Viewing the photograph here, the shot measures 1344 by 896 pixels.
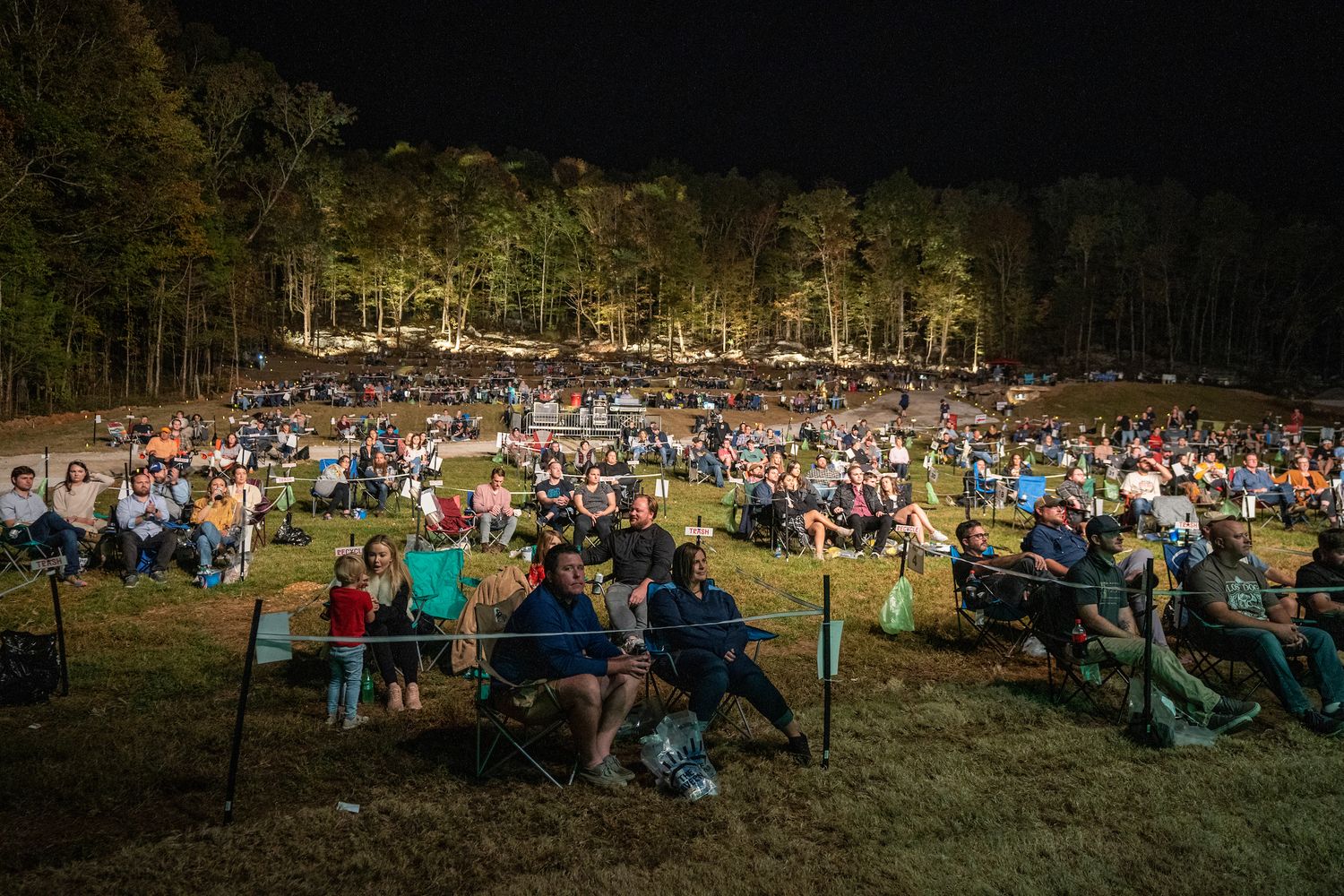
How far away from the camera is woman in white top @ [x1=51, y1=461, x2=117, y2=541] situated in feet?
26.3

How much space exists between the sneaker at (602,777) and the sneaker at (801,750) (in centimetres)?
93

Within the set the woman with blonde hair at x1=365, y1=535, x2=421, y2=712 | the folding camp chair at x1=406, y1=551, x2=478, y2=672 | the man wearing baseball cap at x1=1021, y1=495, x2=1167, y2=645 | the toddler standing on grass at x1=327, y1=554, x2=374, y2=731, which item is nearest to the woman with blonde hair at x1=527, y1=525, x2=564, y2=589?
the folding camp chair at x1=406, y1=551, x2=478, y2=672

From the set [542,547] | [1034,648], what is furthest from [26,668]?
[1034,648]

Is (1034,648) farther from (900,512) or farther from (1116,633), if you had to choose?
(900,512)

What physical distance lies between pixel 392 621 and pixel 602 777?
1872mm

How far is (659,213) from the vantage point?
56469mm

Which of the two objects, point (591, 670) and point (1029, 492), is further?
point (1029, 492)

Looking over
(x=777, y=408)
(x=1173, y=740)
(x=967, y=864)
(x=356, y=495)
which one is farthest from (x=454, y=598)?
(x=777, y=408)

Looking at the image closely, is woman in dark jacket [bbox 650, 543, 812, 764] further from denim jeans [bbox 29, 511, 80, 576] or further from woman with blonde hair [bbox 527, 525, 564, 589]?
denim jeans [bbox 29, 511, 80, 576]

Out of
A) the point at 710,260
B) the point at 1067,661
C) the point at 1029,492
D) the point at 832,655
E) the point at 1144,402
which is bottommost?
the point at 1067,661

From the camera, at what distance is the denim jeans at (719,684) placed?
411cm

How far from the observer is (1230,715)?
4406 millimetres

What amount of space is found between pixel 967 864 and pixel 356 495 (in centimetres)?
1140

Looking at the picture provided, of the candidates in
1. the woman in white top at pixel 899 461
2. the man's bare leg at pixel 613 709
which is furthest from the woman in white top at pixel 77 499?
the woman in white top at pixel 899 461
